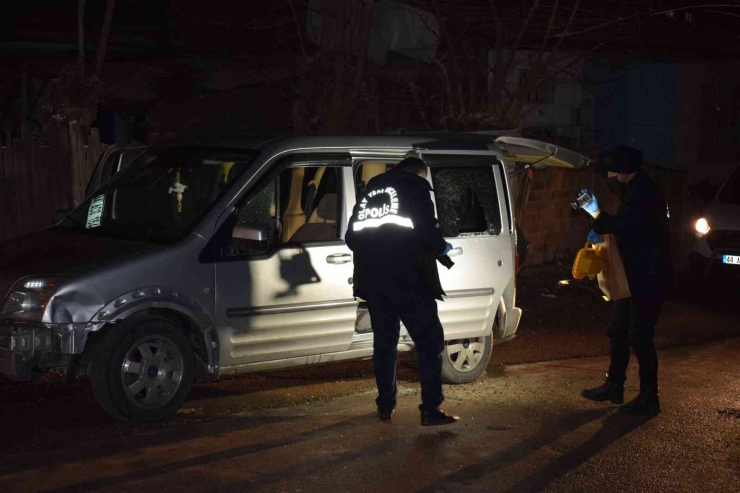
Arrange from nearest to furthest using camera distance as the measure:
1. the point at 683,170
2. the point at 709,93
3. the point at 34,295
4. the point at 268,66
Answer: the point at 34,295, the point at 268,66, the point at 683,170, the point at 709,93

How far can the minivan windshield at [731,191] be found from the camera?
12.8 meters

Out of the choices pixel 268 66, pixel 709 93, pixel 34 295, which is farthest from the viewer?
A: pixel 709 93

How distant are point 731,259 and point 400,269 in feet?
22.9

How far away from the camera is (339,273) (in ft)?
23.5

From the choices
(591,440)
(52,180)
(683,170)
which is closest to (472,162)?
(591,440)

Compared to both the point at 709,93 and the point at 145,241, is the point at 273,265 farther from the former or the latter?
the point at 709,93

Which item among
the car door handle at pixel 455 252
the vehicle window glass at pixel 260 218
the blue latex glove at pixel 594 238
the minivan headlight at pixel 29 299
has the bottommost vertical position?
the minivan headlight at pixel 29 299

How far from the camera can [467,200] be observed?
7.90 meters

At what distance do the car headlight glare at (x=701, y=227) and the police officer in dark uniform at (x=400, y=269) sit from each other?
6811 mm

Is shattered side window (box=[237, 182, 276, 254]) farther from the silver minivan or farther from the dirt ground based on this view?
the dirt ground

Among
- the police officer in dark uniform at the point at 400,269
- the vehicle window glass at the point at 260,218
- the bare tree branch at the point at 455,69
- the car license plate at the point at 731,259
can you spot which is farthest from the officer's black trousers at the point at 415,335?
the bare tree branch at the point at 455,69

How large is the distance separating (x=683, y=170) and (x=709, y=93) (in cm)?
558

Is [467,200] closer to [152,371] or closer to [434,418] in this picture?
[434,418]

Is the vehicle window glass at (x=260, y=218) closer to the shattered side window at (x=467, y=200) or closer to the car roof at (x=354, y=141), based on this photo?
the car roof at (x=354, y=141)
